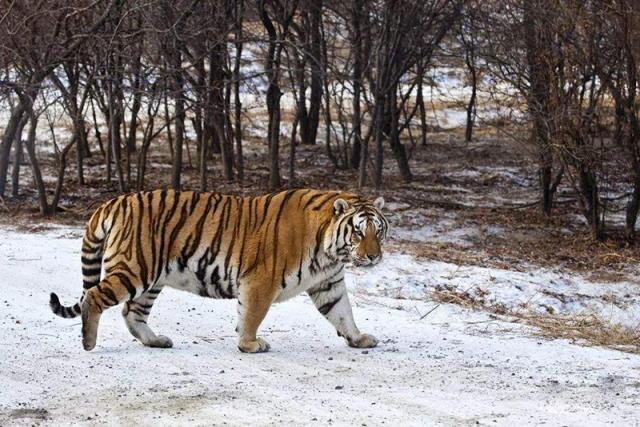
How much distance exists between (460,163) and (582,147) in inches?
284

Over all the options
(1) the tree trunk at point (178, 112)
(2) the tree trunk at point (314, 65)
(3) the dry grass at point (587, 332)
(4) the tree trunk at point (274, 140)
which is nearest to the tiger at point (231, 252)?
(3) the dry grass at point (587, 332)

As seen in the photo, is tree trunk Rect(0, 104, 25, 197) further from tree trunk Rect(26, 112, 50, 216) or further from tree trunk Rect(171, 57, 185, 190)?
tree trunk Rect(171, 57, 185, 190)

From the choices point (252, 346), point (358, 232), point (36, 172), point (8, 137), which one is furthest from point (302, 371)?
point (8, 137)

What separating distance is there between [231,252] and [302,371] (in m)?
1.10

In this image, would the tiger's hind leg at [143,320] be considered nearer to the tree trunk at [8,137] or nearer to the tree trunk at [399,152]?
the tree trunk at [8,137]

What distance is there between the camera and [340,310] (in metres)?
7.71

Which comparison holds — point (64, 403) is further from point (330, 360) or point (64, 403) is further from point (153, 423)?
point (330, 360)

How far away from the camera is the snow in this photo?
5863 mm

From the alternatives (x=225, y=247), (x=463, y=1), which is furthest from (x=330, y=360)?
(x=463, y=1)

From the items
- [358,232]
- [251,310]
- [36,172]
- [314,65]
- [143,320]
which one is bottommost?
[143,320]

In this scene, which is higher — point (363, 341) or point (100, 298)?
point (100, 298)

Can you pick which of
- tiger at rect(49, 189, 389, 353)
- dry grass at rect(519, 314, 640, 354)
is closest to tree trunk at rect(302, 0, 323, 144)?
dry grass at rect(519, 314, 640, 354)

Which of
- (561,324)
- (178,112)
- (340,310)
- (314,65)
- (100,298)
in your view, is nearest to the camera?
(100,298)

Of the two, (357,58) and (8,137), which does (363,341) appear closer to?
(8,137)
